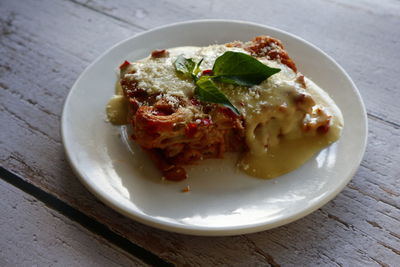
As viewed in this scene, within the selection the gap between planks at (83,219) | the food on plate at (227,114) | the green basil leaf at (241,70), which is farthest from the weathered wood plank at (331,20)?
the gap between planks at (83,219)

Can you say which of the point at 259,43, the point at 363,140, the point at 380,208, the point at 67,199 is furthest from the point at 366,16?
the point at 67,199

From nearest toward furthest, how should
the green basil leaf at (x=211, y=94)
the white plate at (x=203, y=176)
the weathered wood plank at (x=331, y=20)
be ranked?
the white plate at (x=203, y=176)
the green basil leaf at (x=211, y=94)
the weathered wood plank at (x=331, y=20)

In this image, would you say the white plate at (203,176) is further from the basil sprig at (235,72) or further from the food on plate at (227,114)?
the basil sprig at (235,72)

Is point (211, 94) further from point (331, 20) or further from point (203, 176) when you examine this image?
point (331, 20)

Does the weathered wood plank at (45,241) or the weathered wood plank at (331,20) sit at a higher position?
the weathered wood plank at (331,20)

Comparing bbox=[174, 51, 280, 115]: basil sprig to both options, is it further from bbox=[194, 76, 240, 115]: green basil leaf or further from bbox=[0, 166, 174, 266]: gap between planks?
bbox=[0, 166, 174, 266]: gap between planks

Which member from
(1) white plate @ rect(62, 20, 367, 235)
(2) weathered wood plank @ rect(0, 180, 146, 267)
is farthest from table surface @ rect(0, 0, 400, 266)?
(1) white plate @ rect(62, 20, 367, 235)
